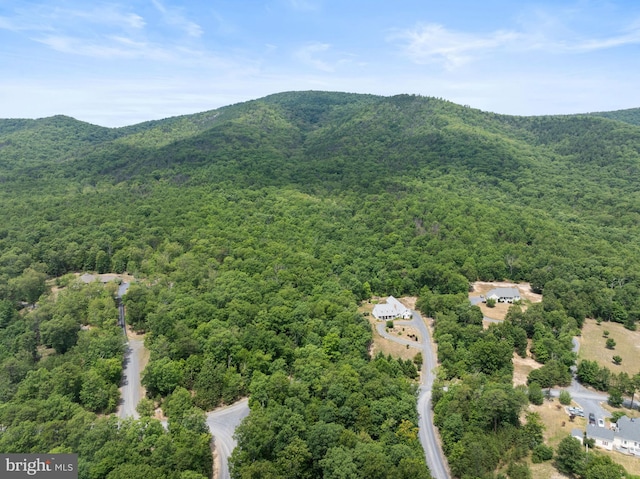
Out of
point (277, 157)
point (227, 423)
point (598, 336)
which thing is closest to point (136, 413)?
point (227, 423)

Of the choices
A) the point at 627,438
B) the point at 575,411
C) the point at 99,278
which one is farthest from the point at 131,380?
→ the point at 627,438

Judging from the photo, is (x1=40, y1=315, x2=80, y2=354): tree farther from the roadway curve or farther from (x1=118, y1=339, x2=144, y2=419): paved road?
the roadway curve

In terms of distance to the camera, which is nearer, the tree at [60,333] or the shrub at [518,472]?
the shrub at [518,472]

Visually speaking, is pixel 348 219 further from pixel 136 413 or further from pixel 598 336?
pixel 136 413

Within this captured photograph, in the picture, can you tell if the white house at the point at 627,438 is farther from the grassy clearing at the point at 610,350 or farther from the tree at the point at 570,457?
the grassy clearing at the point at 610,350

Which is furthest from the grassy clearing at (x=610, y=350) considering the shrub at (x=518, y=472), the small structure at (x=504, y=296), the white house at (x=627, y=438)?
the shrub at (x=518, y=472)

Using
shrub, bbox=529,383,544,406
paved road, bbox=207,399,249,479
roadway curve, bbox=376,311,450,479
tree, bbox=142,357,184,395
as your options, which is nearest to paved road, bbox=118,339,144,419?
tree, bbox=142,357,184,395
